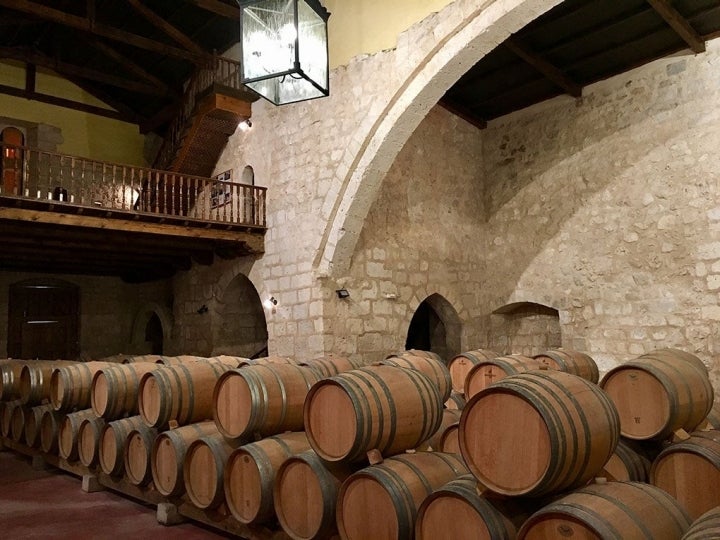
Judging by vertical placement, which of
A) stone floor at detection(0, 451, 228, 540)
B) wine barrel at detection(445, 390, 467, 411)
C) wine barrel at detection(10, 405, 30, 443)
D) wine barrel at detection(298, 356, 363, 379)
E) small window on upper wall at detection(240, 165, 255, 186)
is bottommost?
stone floor at detection(0, 451, 228, 540)

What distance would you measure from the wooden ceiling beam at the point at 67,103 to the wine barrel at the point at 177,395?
10255 mm

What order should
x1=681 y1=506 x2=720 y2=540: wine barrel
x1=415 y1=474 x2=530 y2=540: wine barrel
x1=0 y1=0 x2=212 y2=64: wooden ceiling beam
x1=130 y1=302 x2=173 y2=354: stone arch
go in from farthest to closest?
x1=130 y1=302 x2=173 y2=354: stone arch < x1=0 y1=0 x2=212 y2=64: wooden ceiling beam < x1=415 y1=474 x2=530 y2=540: wine barrel < x1=681 y1=506 x2=720 y2=540: wine barrel

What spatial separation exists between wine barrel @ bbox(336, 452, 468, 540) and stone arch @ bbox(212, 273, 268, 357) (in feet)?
24.9

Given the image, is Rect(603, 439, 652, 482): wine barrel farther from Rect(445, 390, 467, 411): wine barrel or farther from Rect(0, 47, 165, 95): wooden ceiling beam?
Rect(0, 47, 165, 95): wooden ceiling beam

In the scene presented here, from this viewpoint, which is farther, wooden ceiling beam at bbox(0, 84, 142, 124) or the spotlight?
wooden ceiling beam at bbox(0, 84, 142, 124)

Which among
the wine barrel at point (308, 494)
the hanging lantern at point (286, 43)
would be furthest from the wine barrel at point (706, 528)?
the hanging lantern at point (286, 43)

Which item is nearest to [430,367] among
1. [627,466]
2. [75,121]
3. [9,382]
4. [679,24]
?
[627,466]

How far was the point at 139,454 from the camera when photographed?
423 cm

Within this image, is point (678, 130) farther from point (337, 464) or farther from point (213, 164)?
point (213, 164)

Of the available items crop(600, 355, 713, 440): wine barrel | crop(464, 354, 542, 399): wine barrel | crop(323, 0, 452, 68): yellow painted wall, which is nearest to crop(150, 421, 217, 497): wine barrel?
crop(464, 354, 542, 399): wine barrel

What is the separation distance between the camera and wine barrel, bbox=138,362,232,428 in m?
3.97

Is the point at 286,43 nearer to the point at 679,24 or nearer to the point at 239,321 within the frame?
the point at 679,24

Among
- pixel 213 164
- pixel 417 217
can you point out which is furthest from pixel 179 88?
pixel 417 217

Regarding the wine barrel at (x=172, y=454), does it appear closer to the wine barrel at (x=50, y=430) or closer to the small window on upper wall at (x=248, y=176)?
the wine barrel at (x=50, y=430)
